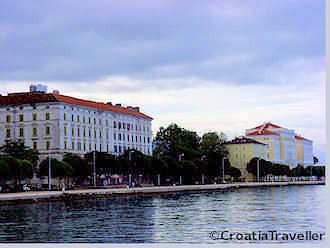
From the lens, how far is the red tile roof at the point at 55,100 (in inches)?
182

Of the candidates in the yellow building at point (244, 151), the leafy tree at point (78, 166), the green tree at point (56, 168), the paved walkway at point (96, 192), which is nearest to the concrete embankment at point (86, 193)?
the paved walkway at point (96, 192)

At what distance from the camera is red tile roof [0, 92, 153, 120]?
4621 mm

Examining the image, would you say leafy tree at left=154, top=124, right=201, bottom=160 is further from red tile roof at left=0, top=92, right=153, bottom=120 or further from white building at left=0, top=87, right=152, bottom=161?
red tile roof at left=0, top=92, right=153, bottom=120

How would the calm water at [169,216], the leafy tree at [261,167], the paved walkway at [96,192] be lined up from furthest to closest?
the paved walkway at [96,192] < the leafy tree at [261,167] < the calm water at [169,216]

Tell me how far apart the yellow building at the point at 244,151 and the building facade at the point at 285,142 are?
0.20 feet

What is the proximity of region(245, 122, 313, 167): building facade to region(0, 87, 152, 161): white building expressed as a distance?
786 mm

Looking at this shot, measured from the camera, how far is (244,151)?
5.24 m

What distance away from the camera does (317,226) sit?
3.73 meters

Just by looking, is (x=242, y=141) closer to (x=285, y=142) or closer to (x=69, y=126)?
(x=285, y=142)

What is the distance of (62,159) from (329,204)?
3.01 metres

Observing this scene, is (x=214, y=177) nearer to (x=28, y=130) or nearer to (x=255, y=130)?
(x=28, y=130)

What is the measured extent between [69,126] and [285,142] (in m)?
1.63

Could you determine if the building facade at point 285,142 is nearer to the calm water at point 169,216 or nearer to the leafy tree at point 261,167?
the leafy tree at point 261,167

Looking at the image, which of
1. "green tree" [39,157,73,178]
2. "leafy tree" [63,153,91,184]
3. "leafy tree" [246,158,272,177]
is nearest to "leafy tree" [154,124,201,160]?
"leafy tree" [246,158,272,177]
